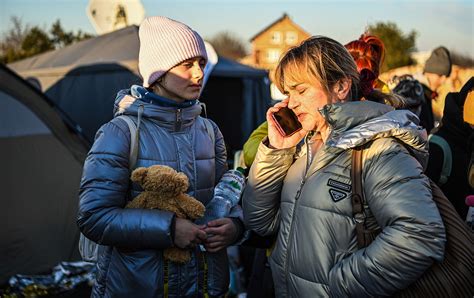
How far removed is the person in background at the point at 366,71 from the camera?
2.35m

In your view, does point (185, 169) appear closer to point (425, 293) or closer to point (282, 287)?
point (282, 287)

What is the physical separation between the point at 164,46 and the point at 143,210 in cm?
74

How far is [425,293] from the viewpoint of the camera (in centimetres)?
170

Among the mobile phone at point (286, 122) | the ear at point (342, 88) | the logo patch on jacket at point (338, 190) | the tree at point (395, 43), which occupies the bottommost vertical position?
the tree at point (395, 43)

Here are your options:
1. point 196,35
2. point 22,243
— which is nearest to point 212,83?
point 22,243

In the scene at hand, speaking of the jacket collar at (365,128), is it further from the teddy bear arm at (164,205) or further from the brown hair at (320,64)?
the teddy bear arm at (164,205)

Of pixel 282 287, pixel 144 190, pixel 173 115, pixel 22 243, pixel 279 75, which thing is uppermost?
pixel 279 75

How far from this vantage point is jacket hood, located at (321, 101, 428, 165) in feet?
5.78

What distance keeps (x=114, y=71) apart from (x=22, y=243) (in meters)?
3.28

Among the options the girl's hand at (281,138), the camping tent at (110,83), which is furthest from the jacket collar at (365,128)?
the camping tent at (110,83)

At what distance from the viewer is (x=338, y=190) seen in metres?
1.79

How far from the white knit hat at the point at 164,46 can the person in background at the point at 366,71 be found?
0.53 meters

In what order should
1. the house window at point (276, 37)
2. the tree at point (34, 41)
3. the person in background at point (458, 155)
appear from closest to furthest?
the person in background at point (458, 155) < the tree at point (34, 41) < the house window at point (276, 37)

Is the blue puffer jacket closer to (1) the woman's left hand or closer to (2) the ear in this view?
(1) the woman's left hand
